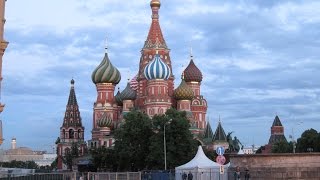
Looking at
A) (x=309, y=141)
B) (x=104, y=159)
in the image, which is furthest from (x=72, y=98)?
(x=309, y=141)

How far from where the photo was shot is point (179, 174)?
39.2 meters

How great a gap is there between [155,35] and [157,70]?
9.37 meters

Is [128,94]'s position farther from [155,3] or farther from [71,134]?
[71,134]

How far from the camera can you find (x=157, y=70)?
80500 millimetres

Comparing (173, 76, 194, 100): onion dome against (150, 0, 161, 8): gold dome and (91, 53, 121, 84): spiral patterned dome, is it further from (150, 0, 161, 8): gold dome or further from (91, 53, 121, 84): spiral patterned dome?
(150, 0, 161, 8): gold dome

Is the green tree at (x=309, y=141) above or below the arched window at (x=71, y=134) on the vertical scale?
below

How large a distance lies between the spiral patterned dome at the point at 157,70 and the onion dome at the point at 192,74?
1113 cm

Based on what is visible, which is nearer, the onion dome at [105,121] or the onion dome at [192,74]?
the onion dome at [105,121]

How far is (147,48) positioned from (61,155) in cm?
2945

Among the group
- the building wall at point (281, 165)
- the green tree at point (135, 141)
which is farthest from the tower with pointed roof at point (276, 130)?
the building wall at point (281, 165)

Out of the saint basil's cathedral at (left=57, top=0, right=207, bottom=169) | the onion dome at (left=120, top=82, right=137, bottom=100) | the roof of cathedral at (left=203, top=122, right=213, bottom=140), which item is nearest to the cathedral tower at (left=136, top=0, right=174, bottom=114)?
the saint basil's cathedral at (left=57, top=0, right=207, bottom=169)

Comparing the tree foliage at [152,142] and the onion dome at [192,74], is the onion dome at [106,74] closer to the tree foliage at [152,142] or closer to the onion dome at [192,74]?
the onion dome at [192,74]

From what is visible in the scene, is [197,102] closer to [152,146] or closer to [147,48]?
[147,48]

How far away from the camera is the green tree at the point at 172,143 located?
191 feet
